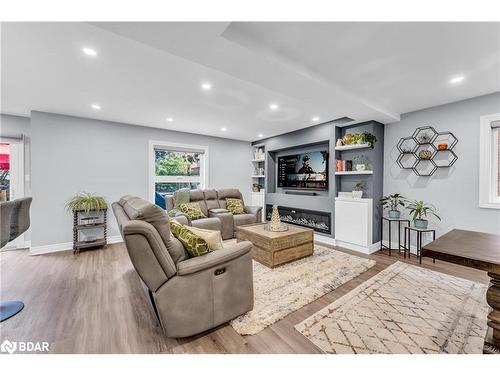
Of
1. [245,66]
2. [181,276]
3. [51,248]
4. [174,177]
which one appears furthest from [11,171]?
[245,66]

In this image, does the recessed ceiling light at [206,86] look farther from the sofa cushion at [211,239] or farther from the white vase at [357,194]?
the white vase at [357,194]

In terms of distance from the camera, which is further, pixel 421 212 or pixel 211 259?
pixel 421 212

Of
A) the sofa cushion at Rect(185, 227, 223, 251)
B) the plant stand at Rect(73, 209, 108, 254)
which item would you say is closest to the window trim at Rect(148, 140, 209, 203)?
the plant stand at Rect(73, 209, 108, 254)

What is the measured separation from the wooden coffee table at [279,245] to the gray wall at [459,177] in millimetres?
2081

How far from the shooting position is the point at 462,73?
7.66 ft

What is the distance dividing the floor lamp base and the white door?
262 centimetres

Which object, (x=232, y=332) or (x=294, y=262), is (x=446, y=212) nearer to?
(x=294, y=262)

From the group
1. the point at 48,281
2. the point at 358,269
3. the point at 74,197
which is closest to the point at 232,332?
the point at 358,269

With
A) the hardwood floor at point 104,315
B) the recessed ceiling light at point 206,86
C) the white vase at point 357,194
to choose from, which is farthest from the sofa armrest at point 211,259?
the white vase at point 357,194

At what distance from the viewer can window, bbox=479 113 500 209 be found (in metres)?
2.91

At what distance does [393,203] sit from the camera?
3.78m

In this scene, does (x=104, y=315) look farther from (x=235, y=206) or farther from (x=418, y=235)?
(x=418, y=235)

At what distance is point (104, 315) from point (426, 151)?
4760 mm
